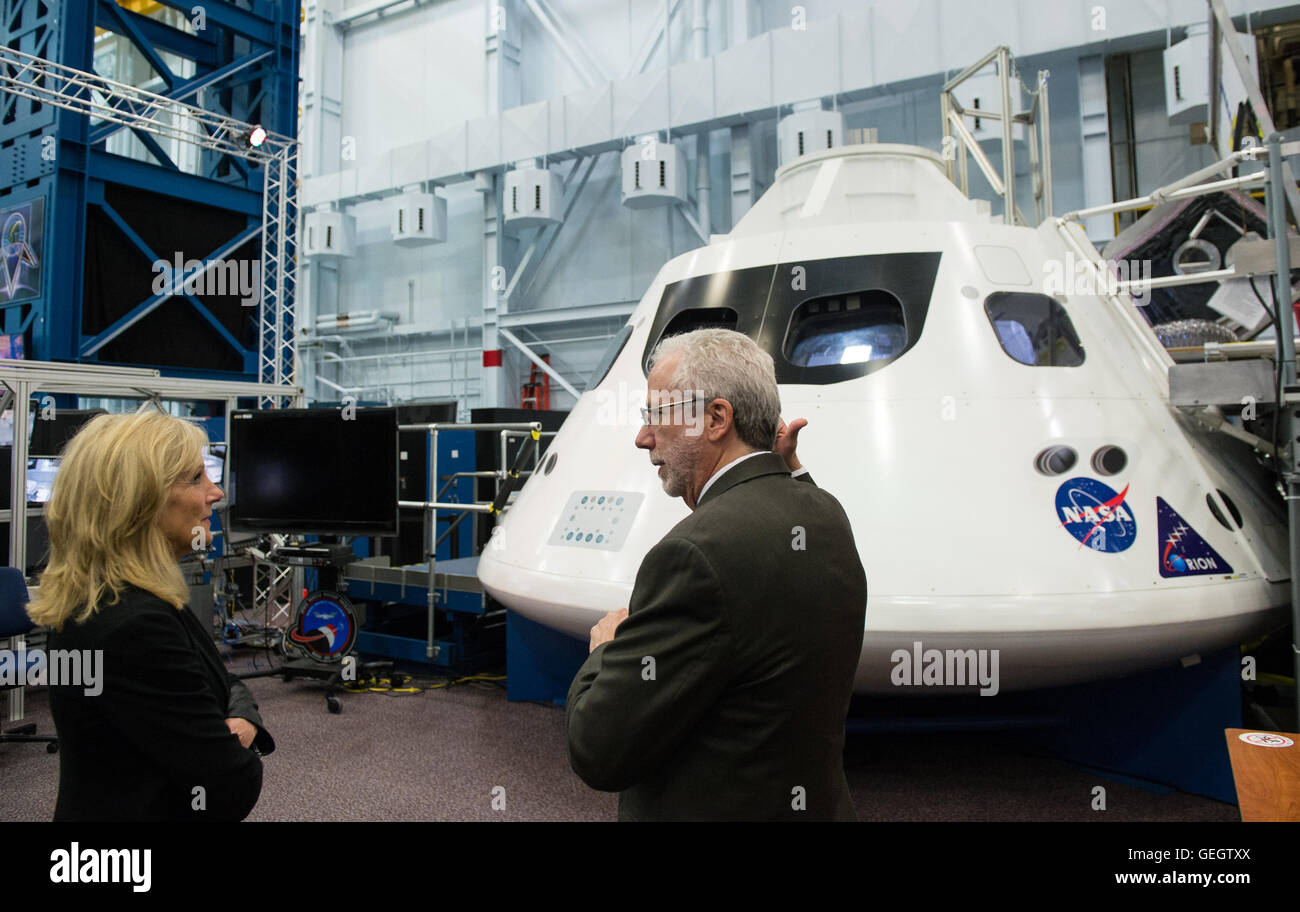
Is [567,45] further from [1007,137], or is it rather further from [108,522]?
[108,522]

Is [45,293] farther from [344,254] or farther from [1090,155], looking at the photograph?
[1090,155]

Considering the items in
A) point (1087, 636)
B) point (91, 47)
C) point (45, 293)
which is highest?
point (91, 47)

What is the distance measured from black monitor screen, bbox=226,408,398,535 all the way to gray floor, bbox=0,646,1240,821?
3.58 feet

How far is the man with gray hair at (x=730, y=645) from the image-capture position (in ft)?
3.57

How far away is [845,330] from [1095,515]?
1.09 m

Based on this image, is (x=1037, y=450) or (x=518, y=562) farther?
(x=518, y=562)

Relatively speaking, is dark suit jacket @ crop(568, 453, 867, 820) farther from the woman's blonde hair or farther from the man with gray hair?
the woman's blonde hair

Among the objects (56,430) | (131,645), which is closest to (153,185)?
(56,430)

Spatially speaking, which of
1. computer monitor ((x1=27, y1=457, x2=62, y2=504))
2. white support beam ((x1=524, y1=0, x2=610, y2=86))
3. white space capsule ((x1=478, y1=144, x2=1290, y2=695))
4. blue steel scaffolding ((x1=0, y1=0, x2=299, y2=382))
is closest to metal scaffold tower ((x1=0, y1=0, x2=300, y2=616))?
blue steel scaffolding ((x1=0, y1=0, x2=299, y2=382))

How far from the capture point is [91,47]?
25.7 ft

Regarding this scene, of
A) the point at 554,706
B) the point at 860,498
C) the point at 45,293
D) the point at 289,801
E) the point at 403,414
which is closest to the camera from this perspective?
the point at 860,498

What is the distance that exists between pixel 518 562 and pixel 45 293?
24.2 ft

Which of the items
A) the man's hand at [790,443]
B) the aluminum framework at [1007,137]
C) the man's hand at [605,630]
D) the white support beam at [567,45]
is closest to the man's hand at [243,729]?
the man's hand at [605,630]

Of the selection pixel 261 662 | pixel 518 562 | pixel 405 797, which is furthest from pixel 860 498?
pixel 261 662
